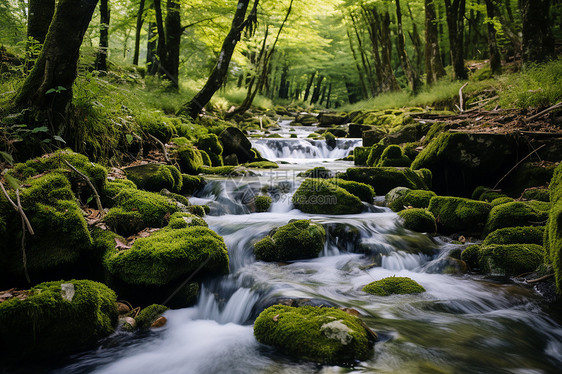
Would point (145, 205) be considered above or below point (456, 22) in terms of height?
below

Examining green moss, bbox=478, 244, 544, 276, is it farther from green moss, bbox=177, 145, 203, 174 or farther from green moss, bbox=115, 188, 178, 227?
green moss, bbox=177, 145, 203, 174

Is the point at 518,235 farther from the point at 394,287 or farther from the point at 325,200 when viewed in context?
the point at 325,200

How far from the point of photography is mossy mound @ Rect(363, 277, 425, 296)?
406 centimetres

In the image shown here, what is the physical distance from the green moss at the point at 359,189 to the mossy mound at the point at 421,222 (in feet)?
4.65

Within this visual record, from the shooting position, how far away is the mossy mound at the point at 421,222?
19.5ft

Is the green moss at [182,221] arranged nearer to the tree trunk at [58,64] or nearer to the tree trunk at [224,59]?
the tree trunk at [58,64]

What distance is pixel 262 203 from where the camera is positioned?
7.13 m

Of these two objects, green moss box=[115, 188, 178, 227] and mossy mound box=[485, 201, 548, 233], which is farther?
mossy mound box=[485, 201, 548, 233]

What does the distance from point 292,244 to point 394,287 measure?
60.1 inches

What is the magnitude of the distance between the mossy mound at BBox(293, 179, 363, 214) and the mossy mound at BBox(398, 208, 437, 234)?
1.10 meters

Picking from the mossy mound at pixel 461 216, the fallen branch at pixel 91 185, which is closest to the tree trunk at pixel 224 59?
the fallen branch at pixel 91 185

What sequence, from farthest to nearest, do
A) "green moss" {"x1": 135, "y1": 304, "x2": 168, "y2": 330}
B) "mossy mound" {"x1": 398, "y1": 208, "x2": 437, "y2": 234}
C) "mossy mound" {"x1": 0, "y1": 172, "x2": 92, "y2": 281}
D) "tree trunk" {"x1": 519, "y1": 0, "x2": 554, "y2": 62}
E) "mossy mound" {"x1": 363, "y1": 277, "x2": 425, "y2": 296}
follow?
1. "tree trunk" {"x1": 519, "y1": 0, "x2": 554, "y2": 62}
2. "mossy mound" {"x1": 398, "y1": 208, "x2": 437, "y2": 234}
3. "mossy mound" {"x1": 363, "y1": 277, "x2": 425, "y2": 296}
4. "green moss" {"x1": 135, "y1": 304, "x2": 168, "y2": 330}
5. "mossy mound" {"x1": 0, "y1": 172, "x2": 92, "y2": 281}

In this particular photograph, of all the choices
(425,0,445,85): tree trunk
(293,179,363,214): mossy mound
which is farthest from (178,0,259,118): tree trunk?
(425,0,445,85): tree trunk

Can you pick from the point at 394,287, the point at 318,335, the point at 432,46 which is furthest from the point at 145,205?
the point at 432,46
